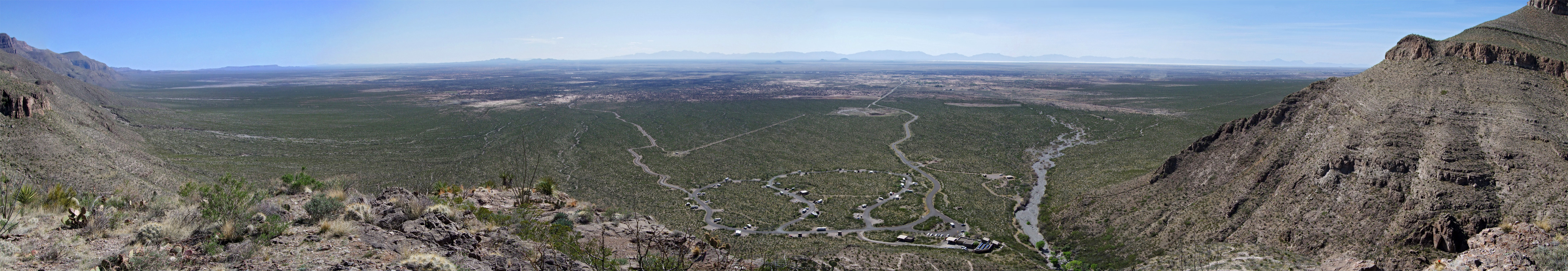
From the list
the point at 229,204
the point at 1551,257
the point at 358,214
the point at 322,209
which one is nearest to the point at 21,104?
the point at 229,204

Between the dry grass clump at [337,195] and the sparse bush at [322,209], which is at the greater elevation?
the sparse bush at [322,209]

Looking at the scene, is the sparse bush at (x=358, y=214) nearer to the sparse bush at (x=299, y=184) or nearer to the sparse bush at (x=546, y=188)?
the sparse bush at (x=299, y=184)

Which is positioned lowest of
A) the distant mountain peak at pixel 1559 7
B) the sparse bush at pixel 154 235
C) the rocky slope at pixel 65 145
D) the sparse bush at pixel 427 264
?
the rocky slope at pixel 65 145

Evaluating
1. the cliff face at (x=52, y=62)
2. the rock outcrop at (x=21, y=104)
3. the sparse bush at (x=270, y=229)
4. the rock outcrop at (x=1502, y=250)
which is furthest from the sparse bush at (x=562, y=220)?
the cliff face at (x=52, y=62)

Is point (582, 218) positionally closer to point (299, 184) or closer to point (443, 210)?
point (443, 210)

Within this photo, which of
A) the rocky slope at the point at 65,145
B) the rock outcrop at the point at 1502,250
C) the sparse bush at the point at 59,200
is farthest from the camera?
the rocky slope at the point at 65,145

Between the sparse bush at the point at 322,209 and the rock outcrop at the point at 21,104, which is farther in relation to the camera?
the rock outcrop at the point at 21,104

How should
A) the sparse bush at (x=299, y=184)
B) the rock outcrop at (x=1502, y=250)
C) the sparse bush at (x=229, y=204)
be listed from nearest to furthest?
1. the sparse bush at (x=229, y=204)
2. the rock outcrop at (x=1502, y=250)
3. the sparse bush at (x=299, y=184)
